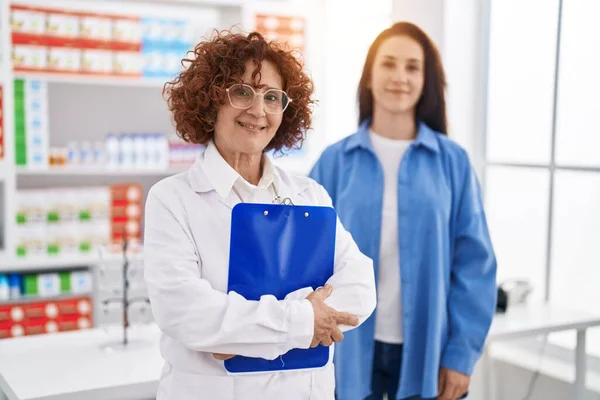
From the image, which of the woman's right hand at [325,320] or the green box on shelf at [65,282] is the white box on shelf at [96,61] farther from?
the woman's right hand at [325,320]

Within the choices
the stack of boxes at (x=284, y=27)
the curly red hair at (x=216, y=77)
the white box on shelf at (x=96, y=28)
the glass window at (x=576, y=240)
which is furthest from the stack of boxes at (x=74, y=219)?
the curly red hair at (x=216, y=77)

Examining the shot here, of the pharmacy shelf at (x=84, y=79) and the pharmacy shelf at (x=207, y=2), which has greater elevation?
the pharmacy shelf at (x=207, y=2)

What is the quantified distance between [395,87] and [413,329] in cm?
70

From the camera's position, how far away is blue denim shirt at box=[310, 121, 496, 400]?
189 cm

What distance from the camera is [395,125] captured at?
2.03m

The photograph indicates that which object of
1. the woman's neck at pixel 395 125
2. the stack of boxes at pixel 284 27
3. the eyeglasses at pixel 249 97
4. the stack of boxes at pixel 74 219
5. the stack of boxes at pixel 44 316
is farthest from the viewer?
the stack of boxes at pixel 284 27

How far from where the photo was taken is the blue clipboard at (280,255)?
4.02 feet

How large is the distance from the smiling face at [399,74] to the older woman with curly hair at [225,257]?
0.61 m

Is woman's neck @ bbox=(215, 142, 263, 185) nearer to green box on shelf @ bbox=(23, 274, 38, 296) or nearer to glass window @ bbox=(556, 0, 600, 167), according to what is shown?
glass window @ bbox=(556, 0, 600, 167)

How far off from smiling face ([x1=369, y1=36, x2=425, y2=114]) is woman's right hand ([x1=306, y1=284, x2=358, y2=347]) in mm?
861

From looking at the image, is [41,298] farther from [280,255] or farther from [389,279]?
[280,255]

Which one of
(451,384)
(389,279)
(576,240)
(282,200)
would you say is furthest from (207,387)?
(576,240)

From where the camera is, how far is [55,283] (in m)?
3.47

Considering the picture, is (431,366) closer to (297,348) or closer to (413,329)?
(413,329)
